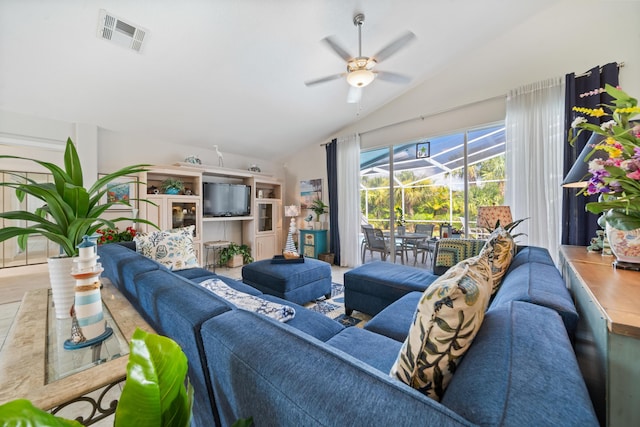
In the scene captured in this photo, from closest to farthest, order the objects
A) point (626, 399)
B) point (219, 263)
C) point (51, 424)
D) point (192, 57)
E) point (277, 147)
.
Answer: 1. point (51, 424)
2. point (626, 399)
3. point (192, 57)
4. point (219, 263)
5. point (277, 147)

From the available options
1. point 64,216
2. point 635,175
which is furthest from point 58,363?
point 635,175

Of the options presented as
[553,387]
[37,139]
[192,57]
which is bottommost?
[553,387]

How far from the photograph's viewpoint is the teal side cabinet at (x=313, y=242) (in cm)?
490

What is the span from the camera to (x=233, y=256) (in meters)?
4.48

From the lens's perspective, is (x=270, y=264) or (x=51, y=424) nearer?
(x=51, y=424)

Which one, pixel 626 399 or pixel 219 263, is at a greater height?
pixel 626 399

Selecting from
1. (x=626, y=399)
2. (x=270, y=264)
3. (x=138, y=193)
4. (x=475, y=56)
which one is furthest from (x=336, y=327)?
(x=475, y=56)

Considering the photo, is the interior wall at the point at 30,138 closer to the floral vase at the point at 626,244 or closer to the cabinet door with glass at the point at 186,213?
the cabinet door with glass at the point at 186,213

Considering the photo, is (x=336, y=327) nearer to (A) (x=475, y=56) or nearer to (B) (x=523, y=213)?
(B) (x=523, y=213)

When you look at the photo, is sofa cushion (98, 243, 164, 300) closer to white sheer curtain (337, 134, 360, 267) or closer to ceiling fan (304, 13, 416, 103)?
ceiling fan (304, 13, 416, 103)

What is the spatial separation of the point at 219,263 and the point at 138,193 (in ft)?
5.69

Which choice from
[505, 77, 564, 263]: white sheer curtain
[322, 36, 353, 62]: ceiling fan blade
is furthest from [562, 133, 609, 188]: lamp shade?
[322, 36, 353, 62]: ceiling fan blade

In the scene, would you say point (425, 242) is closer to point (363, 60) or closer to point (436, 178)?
point (436, 178)

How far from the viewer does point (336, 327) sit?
4.77 feet
